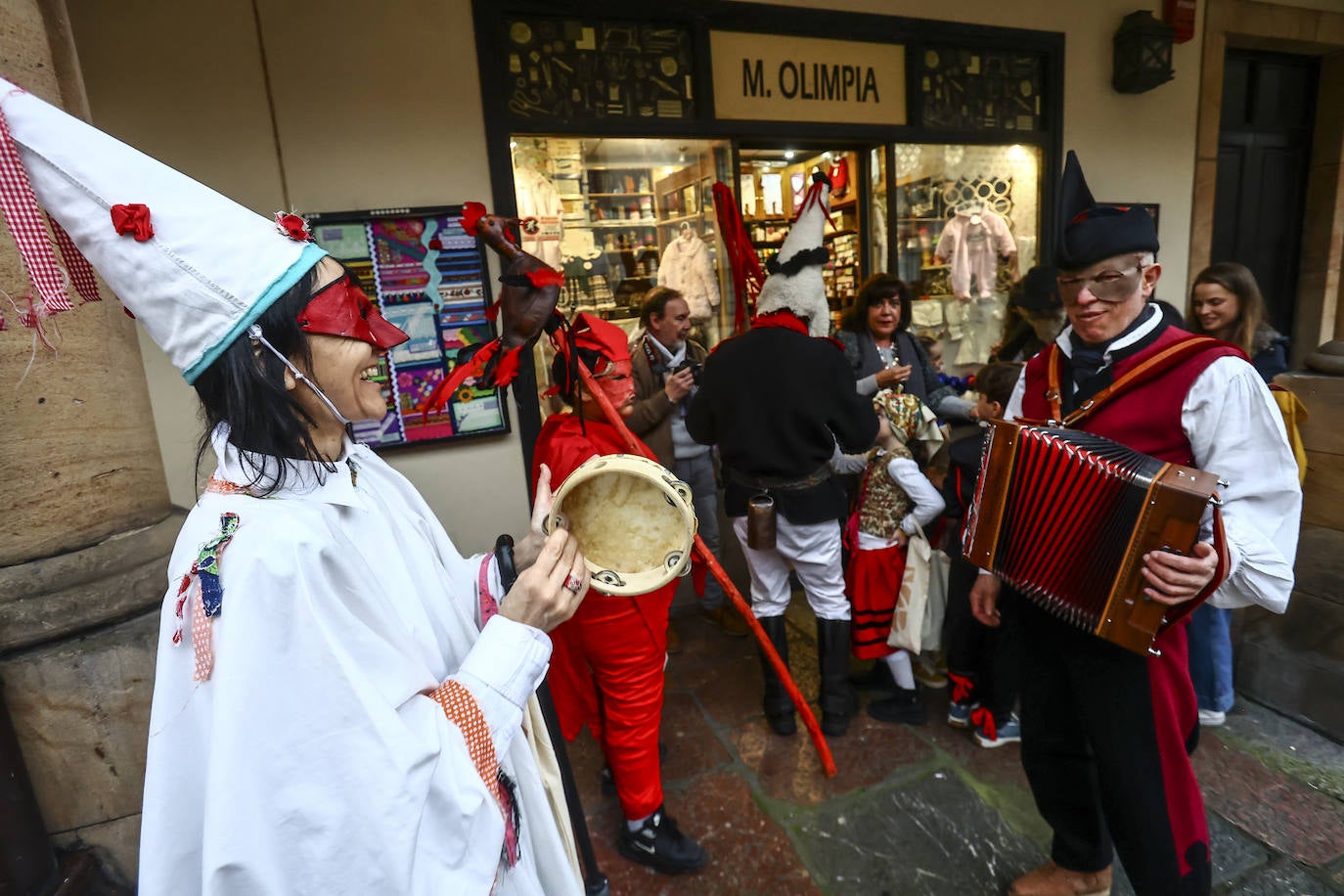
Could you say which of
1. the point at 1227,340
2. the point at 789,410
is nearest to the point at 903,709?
the point at 789,410

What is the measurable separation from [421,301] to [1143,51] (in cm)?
578

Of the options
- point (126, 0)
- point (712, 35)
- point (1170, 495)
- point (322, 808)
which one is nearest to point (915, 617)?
point (1170, 495)

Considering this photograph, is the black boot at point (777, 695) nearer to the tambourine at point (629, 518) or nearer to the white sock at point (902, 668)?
the white sock at point (902, 668)

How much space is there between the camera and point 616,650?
2412 millimetres

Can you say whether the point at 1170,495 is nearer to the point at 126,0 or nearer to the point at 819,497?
the point at 819,497

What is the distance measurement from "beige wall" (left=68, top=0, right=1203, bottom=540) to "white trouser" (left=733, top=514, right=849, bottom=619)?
1684mm

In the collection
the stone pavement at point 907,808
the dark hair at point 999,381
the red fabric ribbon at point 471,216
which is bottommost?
the stone pavement at point 907,808

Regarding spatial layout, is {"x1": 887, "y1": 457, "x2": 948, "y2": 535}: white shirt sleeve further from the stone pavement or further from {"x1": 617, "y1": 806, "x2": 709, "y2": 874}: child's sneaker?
{"x1": 617, "y1": 806, "x2": 709, "y2": 874}: child's sneaker

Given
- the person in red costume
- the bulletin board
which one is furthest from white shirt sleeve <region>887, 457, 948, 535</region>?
the bulletin board

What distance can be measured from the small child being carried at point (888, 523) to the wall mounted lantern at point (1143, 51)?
4.17 metres

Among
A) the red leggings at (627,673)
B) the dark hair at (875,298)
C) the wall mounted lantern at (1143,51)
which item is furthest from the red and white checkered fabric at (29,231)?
the wall mounted lantern at (1143,51)

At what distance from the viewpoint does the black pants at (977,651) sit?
3004 millimetres

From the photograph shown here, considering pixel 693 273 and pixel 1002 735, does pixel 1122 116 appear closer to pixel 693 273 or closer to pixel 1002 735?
pixel 693 273

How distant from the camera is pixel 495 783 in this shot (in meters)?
1.21
